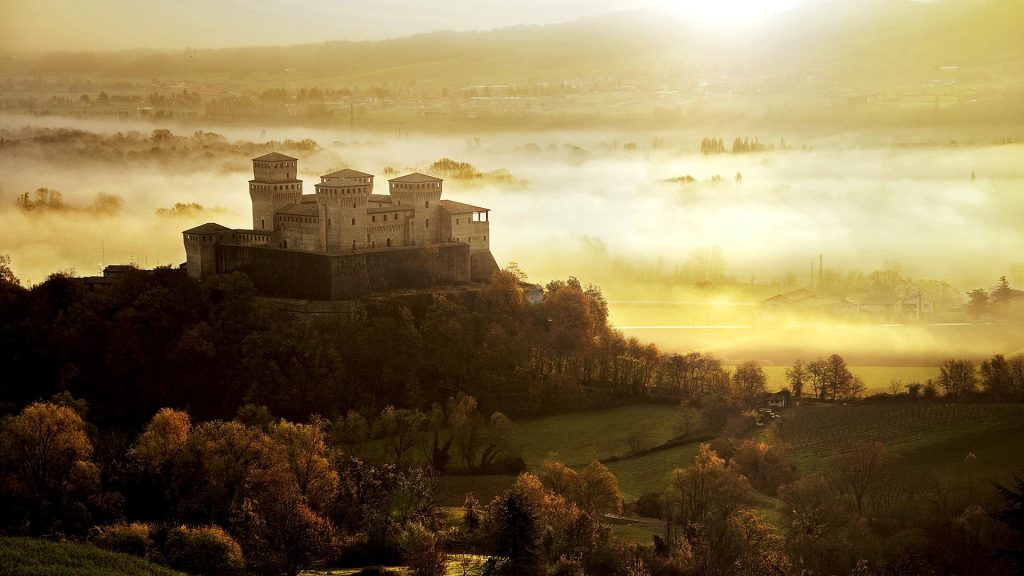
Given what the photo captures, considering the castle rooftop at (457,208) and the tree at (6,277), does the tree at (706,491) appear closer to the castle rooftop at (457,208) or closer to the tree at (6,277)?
the castle rooftop at (457,208)

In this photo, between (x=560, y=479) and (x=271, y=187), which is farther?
(x=271, y=187)

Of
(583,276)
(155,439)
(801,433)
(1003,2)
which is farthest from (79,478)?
(1003,2)

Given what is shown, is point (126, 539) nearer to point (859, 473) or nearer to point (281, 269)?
point (859, 473)

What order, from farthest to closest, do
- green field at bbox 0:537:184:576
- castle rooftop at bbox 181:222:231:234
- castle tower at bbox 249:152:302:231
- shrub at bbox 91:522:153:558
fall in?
castle rooftop at bbox 181:222:231:234 → castle tower at bbox 249:152:302:231 → shrub at bbox 91:522:153:558 → green field at bbox 0:537:184:576

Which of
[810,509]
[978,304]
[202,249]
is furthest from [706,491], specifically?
[978,304]

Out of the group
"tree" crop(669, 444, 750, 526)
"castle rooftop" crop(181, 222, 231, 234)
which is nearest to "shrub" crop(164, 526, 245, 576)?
"tree" crop(669, 444, 750, 526)

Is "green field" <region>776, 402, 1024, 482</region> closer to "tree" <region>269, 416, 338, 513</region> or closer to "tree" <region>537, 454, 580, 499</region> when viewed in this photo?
"tree" <region>537, 454, 580, 499</region>

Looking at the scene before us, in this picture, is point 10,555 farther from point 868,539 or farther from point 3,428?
point 868,539
